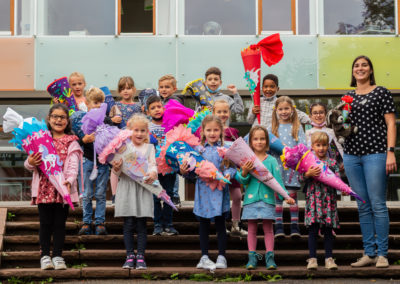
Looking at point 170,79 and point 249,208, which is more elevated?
point 170,79

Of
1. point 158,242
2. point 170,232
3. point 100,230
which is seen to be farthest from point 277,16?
point 100,230

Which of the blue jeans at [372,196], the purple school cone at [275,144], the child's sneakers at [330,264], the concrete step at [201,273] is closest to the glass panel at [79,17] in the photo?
the purple school cone at [275,144]

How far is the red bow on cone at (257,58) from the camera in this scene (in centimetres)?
850

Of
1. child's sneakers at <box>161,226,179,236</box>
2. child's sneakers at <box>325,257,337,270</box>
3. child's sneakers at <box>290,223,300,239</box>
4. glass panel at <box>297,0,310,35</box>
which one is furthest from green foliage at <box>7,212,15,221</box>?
glass panel at <box>297,0,310,35</box>

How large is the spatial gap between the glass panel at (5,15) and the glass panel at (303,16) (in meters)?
6.20

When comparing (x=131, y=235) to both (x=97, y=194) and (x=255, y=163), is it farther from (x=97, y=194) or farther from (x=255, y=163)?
(x=255, y=163)

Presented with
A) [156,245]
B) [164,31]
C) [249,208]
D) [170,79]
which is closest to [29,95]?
[164,31]

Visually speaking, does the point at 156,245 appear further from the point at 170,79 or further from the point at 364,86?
the point at 364,86

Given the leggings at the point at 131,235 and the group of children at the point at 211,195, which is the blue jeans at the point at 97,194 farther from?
the leggings at the point at 131,235

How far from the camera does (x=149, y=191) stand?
23.8ft

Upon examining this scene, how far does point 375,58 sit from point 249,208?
7.79 meters

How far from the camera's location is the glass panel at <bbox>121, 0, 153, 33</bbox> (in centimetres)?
1392

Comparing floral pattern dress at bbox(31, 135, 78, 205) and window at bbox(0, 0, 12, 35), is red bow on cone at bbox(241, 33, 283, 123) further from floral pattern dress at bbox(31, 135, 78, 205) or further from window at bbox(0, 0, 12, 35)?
window at bbox(0, 0, 12, 35)

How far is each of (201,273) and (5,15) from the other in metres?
9.16
